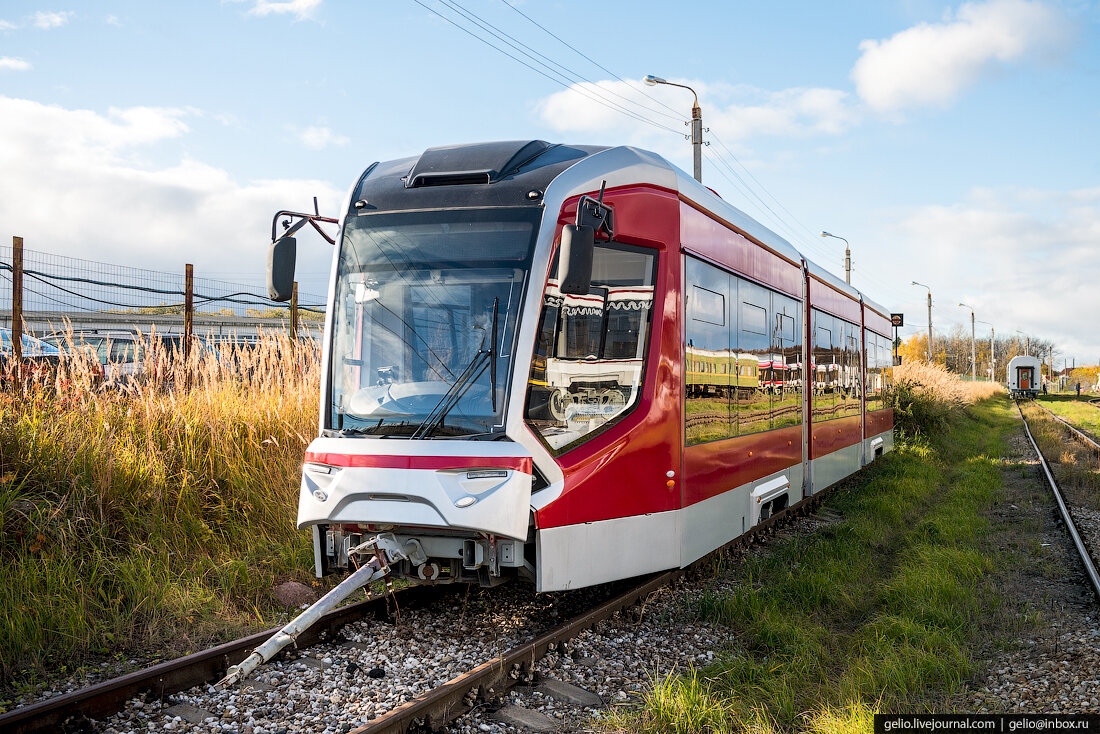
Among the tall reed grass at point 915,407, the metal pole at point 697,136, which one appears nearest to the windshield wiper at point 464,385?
the metal pole at point 697,136

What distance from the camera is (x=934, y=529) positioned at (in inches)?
360

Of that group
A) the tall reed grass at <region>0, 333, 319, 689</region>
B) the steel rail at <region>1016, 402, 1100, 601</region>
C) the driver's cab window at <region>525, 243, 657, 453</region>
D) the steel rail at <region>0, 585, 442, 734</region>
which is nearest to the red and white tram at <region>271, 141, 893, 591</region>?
the driver's cab window at <region>525, 243, 657, 453</region>

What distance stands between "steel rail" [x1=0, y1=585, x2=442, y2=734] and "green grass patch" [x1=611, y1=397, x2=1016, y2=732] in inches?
86.1

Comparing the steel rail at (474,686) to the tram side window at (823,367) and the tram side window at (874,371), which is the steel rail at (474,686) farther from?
the tram side window at (874,371)

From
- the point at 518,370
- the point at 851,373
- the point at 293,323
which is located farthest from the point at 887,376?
the point at 518,370

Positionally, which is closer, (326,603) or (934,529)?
(326,603)

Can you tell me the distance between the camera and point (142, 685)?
427cm

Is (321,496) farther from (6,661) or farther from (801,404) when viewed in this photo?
(801,404)

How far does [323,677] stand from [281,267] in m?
2.89

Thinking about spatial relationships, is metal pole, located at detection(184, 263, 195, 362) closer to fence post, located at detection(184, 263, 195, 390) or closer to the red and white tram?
fence post, located at detection(184, 263, 195, 390)

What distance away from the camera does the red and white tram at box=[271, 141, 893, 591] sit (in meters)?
4.89

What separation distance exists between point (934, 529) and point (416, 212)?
7.05 m

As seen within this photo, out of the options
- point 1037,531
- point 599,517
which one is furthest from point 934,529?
point 599,517

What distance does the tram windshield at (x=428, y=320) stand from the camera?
5074mm
